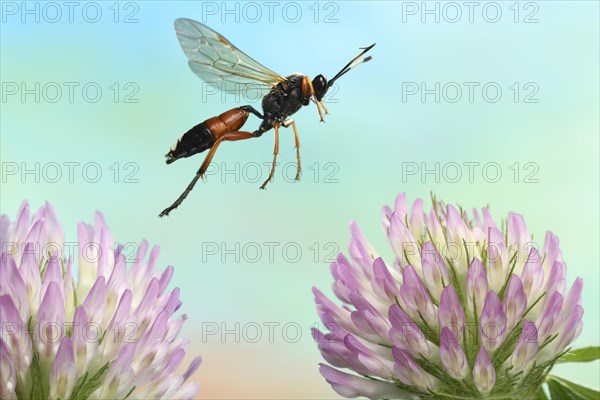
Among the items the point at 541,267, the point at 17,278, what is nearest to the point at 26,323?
the point at 17,278

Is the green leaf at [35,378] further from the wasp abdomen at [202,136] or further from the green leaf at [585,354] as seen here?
the green leaf at [585,354]

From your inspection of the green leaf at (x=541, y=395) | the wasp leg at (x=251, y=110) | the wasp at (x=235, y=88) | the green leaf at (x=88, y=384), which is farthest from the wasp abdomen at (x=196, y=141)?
the green leaf at (x=541, y=395)

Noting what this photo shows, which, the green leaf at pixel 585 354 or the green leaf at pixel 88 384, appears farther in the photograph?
the green leaf at pixel 585 354

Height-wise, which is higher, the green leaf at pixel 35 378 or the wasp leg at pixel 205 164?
the wasp leg at pixel 205 164

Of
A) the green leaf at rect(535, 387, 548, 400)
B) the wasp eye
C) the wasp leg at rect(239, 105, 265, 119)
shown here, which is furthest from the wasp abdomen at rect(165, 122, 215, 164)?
the green leaf at rect(535, 387, 548, 400)

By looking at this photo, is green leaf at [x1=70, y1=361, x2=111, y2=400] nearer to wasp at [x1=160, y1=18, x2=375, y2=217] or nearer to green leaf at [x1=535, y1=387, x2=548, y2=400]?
wasp at [x1=160, y1=18, x2=375, y2=217]

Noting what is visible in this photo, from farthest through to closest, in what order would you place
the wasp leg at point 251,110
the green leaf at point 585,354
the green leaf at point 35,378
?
1. the wasp leg at point 251,110
2. the green leaf at point 585,354
3. the green leaf at point 35,378

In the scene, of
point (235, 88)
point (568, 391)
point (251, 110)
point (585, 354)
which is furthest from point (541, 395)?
point (235, 88)

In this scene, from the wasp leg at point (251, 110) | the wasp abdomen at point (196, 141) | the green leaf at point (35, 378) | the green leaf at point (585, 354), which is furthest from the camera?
the wasp leg at point (251, 110)
